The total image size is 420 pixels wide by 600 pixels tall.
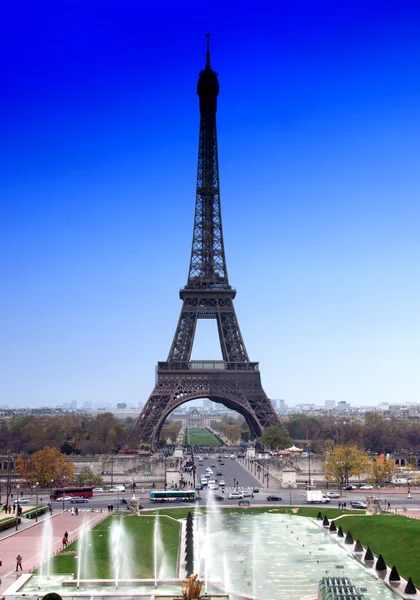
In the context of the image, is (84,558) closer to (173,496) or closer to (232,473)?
(173,496)

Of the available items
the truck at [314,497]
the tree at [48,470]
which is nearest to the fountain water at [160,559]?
the truck at [314,497]

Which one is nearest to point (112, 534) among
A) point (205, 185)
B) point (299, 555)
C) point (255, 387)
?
point (299, 555)

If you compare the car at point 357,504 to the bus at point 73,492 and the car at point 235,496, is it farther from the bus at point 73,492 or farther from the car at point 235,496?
the bus at point 73,492

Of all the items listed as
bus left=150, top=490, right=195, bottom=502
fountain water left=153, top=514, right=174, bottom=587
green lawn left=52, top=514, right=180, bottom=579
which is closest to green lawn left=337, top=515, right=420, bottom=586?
green lawn left=52, top=514, right=180, bottom=579

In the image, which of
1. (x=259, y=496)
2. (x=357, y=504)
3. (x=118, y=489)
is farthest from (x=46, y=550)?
(x=118, y=489)

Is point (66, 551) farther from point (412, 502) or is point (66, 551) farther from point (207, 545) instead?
point (412, 502)
